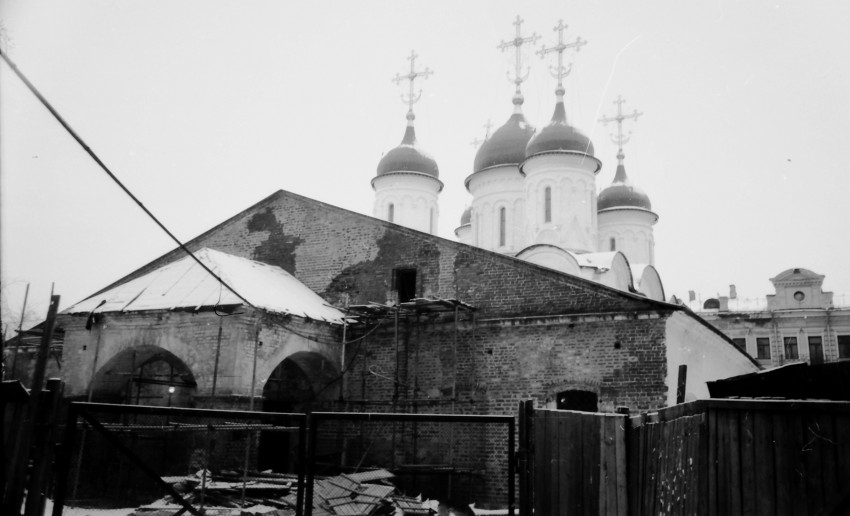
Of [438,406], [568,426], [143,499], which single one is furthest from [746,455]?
[143,499]

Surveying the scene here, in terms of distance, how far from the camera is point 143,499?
13469 mm

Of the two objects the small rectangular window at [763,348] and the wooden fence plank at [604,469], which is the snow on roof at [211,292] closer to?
the wooden fence plank at [604,469]

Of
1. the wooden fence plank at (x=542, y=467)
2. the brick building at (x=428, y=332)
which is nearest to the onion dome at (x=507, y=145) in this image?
the brick building at (x=428, y=332)

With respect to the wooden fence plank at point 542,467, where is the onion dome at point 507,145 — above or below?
above

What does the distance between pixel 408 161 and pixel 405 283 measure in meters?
12.4

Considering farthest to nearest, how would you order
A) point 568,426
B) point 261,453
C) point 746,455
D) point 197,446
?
1. point 261,453
2. point 197,446
3. point 568,426
4. point 746,455

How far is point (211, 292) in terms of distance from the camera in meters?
13.8

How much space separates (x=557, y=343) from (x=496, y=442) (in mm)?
2319

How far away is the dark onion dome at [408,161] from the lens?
2800 centimetres

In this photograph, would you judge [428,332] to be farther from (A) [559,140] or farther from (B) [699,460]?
(A) [559,140]

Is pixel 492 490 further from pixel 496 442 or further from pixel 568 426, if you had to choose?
pixel 568 426

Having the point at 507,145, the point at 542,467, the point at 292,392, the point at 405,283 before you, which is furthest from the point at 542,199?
the point at 542,467

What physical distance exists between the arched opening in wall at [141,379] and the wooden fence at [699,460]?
825 cm

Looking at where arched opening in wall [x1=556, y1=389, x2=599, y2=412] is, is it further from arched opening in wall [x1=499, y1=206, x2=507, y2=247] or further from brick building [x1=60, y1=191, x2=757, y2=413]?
arched opening in wall [x1=499, y1=206, x2=507, y2=247]
